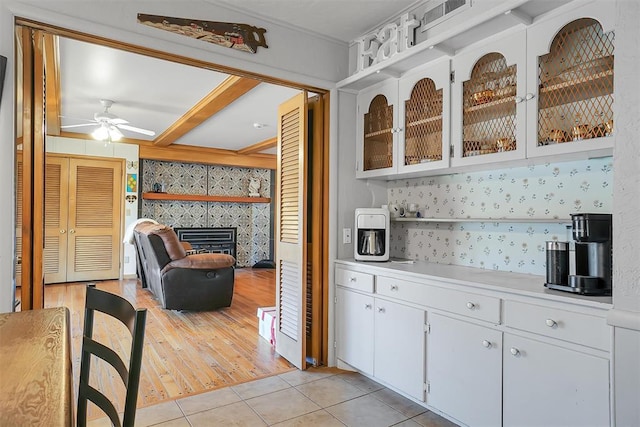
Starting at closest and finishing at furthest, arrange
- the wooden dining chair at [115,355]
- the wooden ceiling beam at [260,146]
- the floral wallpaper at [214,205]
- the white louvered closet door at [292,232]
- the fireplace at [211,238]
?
the wooden dining chair at [115,355]
the white louvered closet door at [292,232]
the wooden ceiling beam at [260,146]
the floral wallpaper at [214,205]
the fireplace at [211,238]

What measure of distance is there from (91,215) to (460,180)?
20.9ft

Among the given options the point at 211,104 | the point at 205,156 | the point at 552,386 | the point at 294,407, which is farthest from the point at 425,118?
the point at 205,156

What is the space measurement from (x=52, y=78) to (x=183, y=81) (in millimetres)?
1206

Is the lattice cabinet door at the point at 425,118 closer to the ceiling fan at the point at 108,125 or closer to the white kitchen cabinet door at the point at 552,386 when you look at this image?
the white kitchen cabinet door at the point at 552,386

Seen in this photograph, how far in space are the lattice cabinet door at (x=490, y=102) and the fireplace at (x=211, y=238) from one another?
655 cm

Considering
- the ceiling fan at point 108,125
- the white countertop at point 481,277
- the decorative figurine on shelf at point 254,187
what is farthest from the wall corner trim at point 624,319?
the decorative figurine on shelf at point 254,187

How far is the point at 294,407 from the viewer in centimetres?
239

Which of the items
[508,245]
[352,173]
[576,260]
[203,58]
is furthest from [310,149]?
[576,260]

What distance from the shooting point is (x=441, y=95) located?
2463 millimetres

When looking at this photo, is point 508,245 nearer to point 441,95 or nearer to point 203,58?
point 441,95

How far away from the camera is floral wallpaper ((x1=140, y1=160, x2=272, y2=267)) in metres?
7.72

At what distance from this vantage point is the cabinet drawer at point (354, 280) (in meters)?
2.71

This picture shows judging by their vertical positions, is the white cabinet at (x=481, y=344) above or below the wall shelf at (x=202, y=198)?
below

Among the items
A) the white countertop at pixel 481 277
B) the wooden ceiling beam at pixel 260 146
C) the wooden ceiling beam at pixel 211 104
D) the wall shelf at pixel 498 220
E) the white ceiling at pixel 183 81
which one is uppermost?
the white ceiling at pixel 183 81
